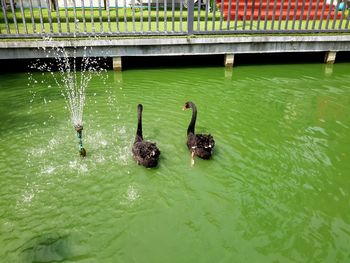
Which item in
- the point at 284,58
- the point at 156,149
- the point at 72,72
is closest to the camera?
the point at 156,149

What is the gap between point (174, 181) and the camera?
6.04m

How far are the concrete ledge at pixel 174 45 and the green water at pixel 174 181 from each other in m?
1.21

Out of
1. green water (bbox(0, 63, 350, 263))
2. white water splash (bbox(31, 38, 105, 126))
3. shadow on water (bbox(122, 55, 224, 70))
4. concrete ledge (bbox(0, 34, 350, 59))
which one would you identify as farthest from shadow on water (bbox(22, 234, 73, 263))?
shadow on water (bbox(122, 55, 224, 70))

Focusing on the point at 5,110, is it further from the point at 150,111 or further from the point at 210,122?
the point at 210,122

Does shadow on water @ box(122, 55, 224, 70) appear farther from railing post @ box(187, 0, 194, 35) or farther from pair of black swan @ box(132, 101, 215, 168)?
pair of black swan @ box(132, 101, 215, 168)

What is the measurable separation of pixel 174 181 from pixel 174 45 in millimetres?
6423

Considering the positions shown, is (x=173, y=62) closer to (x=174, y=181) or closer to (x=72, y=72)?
(x=72, y=72)

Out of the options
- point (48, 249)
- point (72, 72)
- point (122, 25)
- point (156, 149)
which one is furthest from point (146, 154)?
point (122, 25)

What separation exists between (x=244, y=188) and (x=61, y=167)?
3.30 m

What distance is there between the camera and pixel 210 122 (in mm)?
8328

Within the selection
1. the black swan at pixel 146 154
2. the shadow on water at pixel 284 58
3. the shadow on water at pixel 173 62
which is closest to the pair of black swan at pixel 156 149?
the black swan at pixel 146 154

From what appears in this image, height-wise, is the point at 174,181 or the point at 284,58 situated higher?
the point at 284,58

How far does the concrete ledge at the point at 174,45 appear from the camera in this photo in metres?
10.4

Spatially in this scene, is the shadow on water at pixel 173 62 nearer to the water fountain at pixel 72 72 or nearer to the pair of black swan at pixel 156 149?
the water fountain at pixel 72 72
